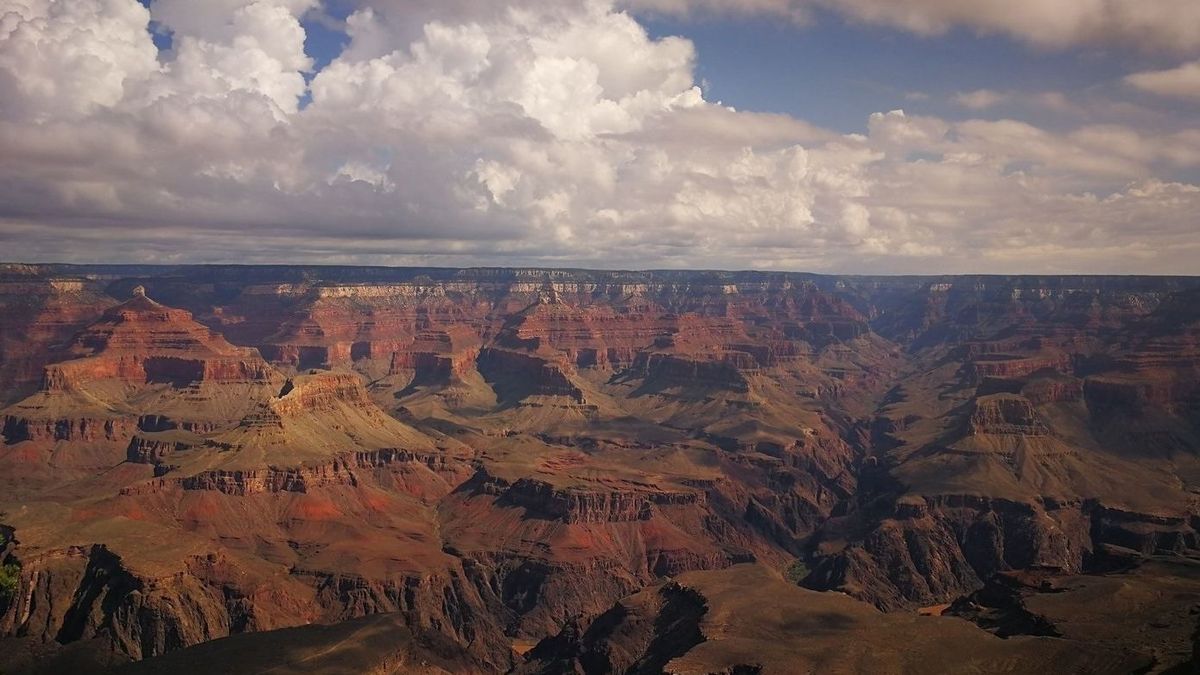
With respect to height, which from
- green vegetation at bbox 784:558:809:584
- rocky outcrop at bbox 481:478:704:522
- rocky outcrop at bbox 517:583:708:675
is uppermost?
rocky outcrop at bbox 481:478:704:522

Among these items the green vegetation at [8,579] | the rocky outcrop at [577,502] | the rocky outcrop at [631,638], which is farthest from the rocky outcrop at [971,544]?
the green vegetation at [8,579]

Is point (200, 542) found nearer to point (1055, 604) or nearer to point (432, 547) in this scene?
point (432, 547)

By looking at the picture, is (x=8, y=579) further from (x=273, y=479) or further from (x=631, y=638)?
(x=631, y=638)

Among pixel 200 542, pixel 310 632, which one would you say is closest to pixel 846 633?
pixel 310 632

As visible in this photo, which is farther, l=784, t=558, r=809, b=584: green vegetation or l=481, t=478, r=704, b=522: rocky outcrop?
l=784, t=558, r=809, b=584: green vegetation

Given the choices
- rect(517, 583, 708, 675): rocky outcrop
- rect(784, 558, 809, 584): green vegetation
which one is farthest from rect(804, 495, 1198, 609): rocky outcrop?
rect(517, 583, 708, 675): rocky outcrop

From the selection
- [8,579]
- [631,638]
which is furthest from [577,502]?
[8,579]

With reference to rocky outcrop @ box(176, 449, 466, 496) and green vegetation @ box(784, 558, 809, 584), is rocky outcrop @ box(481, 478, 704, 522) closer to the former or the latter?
green vegetation @ box(784, 558, 809, 584)

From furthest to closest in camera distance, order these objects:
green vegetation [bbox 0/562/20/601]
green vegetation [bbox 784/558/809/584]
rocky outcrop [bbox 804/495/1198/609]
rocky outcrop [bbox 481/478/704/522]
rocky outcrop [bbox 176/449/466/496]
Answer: green vegetation [bbox 784/558/809/584]
rocky outcrop [bbox 481/478/704/522]
rocky outcrop [bbox 176/449/466/496]
rocky outcrop [bbox 804/495/1198/609]
green vegetation [bbox 0/562/20/601]
